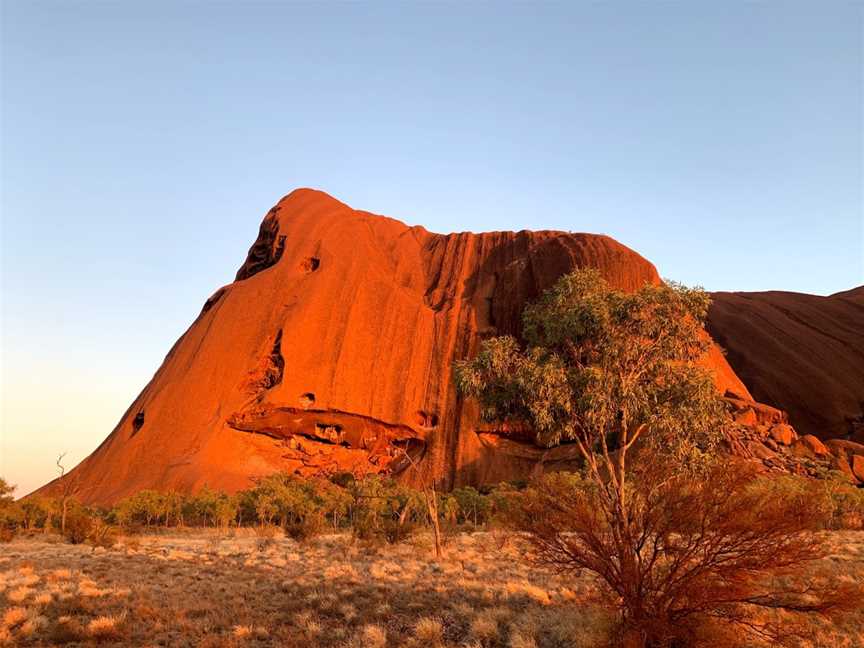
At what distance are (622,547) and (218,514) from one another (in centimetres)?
3655

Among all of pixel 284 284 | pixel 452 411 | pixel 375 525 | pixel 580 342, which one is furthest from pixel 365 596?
pixel 284 284

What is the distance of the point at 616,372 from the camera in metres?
17.6

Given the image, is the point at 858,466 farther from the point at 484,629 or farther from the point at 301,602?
the point at 301,602

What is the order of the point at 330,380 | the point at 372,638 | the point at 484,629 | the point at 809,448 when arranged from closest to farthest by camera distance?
the point at 372,638, the point at 484,629, the point at 809,448, the point at 330,380

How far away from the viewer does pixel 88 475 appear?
54531 millimetres

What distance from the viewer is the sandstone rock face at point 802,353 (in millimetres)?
71375

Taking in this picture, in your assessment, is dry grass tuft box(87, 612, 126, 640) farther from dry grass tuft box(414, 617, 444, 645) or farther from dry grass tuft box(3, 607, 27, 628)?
dry grass tuft box(414, 617, 444, 645)

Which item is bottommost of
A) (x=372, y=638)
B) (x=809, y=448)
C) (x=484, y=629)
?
(x=372, y=638)

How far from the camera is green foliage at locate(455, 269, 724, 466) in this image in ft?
56.5

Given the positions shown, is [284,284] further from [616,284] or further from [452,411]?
[616,284]

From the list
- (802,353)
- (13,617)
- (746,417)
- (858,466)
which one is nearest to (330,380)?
(746,417)

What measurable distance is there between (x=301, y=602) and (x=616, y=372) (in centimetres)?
1024

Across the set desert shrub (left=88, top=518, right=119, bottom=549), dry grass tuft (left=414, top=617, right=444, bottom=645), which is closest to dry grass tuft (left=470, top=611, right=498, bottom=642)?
dry grass tuft (left=414, top=617, right=444, bottom=645)

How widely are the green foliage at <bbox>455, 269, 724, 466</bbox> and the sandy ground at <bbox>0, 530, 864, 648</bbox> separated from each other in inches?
176
